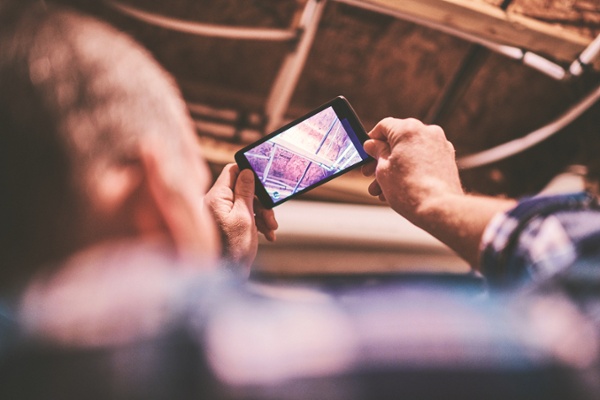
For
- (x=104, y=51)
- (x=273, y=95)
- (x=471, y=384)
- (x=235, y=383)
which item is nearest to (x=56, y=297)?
(x=235, y=383)

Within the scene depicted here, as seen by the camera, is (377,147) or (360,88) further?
(360,88)

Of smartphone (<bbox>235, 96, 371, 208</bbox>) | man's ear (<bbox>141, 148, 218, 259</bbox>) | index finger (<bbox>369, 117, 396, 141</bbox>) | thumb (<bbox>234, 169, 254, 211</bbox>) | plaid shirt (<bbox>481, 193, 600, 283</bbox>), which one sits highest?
plaid shirt (<bbox>481, 193, 600, 283</bbox>)

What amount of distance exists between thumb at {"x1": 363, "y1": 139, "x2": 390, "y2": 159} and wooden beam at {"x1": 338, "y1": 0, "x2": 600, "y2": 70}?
47cm

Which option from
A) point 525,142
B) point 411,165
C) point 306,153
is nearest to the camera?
point 411,165

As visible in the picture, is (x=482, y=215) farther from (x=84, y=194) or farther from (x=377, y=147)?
(x=84, y=194)

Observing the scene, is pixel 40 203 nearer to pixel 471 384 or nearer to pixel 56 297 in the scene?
pixel 56 297

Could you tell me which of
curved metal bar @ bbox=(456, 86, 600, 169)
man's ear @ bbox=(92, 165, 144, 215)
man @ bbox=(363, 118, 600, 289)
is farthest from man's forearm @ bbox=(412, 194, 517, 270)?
curved metal bar @ bbox=(456, 86, 600, 169)

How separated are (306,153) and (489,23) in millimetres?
692

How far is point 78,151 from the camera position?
0.44 metres

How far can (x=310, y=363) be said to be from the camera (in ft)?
1.38

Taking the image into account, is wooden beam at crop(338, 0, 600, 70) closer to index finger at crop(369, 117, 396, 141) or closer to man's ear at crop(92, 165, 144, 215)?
index finger at crop(369, 117, 396, 141)

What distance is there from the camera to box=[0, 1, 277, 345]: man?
41cm

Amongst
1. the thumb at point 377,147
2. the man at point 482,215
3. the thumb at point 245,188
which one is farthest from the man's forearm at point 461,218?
the thumb at point 245,188

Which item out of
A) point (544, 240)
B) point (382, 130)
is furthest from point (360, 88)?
point (544, 240)
